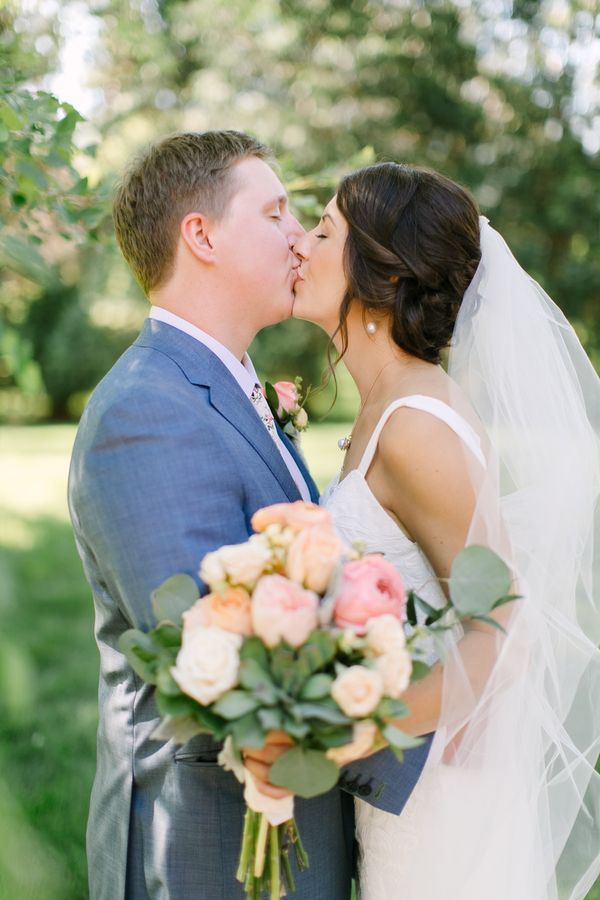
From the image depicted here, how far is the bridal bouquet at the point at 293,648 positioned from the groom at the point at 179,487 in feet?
0.89

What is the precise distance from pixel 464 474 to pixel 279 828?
2.78 feet

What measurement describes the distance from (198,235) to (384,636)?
142cm

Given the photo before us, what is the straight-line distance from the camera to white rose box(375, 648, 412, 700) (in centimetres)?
156

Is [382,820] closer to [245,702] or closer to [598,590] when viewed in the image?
[598,590]

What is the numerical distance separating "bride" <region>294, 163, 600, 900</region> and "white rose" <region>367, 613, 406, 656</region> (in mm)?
472

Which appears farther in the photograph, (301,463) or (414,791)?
(301,463)

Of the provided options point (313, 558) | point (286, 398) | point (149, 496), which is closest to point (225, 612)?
point (313, 558)

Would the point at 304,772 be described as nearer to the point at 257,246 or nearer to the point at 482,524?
the point at 482,524

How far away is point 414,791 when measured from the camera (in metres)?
2.26

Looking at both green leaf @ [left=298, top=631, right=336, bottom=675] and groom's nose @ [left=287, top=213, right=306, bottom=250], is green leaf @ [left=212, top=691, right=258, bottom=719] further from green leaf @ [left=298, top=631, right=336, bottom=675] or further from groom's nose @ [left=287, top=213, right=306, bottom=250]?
groom's nose @ [left=287, top=213, right=306, bottom=250]

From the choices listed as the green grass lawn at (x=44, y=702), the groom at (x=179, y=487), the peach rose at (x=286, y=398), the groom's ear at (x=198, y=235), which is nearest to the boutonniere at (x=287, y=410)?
the peach rose at (x=286, y=398)

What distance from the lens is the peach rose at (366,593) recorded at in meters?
1.60

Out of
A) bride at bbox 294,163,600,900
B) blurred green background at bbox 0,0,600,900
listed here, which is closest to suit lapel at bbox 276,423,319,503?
bride at bbox 294,163,600,900

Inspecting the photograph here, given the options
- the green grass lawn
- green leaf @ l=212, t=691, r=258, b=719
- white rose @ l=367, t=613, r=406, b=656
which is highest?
white rose @ l=367, t=613, r=406, b=656
